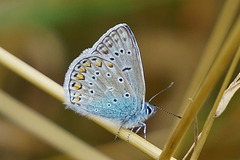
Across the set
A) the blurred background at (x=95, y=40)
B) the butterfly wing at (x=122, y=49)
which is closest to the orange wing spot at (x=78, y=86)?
the butterfly wing at (x=122, y=49)

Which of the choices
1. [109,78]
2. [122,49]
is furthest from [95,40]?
[122,49]

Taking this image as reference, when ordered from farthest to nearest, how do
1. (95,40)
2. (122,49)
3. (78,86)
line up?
1. (95,40)
2. (78,86)
3. (122,49)

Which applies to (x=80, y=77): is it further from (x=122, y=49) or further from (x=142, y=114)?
(x=142, y=114)

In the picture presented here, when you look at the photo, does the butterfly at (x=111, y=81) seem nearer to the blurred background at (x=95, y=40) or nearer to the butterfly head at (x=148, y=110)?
the butterfly head at (x=148, y=110)

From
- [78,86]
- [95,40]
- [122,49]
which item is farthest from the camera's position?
[95,40]

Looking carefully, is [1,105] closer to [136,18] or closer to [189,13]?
[136,18]

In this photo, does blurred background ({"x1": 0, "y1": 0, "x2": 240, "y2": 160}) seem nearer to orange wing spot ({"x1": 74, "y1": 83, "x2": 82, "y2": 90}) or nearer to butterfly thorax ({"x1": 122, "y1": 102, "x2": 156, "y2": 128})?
butterfly thorax ({"x1": 122, "y1": 102, "x2": 156, "y2": 128})

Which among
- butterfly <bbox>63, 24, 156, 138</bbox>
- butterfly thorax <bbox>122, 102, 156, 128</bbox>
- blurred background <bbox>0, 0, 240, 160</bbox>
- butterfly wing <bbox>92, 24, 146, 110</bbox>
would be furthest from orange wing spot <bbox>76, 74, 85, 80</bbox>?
blurred background <bbox>0, 0, 240, 160</bbox>
